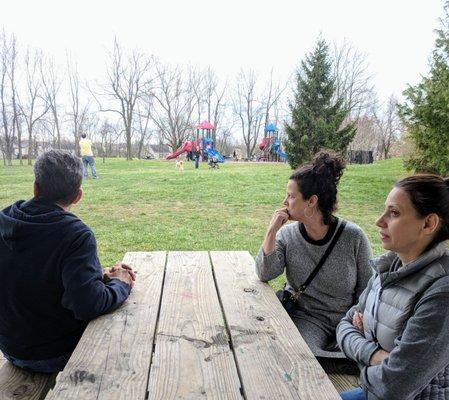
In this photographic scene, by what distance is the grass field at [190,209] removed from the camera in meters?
5.96

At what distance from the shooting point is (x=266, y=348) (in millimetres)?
1475

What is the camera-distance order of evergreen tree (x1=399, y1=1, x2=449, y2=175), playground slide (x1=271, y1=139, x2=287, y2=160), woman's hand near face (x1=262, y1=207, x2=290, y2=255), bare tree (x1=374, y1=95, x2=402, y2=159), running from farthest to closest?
bare tree (x1=374, y1=95, x2=402, y2=159)
playground slide (x1=271, y1=139, x2=287, y2=160)
evergreen tree (x1=399, y1=1, x2=449, y2=175)
woman's hand near face (x1=262, y1=207, x2=290, y2=255)

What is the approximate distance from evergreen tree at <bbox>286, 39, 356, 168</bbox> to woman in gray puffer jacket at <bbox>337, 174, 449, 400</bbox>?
16.7m

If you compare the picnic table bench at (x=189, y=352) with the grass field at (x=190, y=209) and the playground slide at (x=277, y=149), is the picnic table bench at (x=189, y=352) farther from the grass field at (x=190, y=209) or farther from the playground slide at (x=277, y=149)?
the playground slide at (x=277, y=149)

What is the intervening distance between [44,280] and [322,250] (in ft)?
4.85

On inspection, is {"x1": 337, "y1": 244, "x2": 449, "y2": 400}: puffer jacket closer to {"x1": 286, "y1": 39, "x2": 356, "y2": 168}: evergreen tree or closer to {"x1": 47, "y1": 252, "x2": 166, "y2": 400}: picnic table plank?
{"x1": 47, "y1": 252, "x2": 166, "y2": 400}: picnic table plank

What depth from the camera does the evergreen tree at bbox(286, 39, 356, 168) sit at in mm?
18094

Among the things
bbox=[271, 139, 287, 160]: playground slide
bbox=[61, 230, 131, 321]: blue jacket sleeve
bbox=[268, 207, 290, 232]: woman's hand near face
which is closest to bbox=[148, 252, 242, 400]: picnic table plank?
bbox=[61, 230, 131, 321]: blue jacket sleeve

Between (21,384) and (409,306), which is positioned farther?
(21,384)

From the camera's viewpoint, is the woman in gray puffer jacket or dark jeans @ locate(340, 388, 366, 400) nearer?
the woman in gray puffer jacket

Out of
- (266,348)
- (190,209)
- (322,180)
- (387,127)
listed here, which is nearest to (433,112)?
(190,209)

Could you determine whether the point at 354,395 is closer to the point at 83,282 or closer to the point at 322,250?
the point at 322,250

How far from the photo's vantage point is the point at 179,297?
196 centimetres

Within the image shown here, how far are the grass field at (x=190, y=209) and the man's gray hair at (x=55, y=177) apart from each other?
3.22 metres
